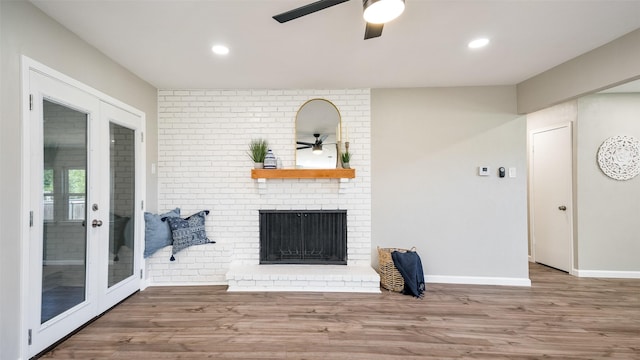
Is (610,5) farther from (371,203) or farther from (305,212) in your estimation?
(305,212)

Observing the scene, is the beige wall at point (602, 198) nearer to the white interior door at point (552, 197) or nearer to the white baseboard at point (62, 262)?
the white interior door at point (552, 197)

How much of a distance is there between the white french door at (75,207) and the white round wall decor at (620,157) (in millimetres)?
5987

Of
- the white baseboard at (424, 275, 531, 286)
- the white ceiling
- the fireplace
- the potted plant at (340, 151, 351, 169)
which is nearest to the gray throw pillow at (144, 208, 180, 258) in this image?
the fireplace

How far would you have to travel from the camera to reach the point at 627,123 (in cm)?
355

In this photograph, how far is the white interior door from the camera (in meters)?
3.72

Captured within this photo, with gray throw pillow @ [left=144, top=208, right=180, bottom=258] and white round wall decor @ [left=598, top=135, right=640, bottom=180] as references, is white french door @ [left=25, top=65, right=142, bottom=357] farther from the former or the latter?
white round wall decor @ [left=598, top=135, right=640, bottom=180]

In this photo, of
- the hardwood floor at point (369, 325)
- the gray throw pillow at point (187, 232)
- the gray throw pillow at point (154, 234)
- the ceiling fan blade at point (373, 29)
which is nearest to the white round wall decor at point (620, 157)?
the hardwood floor at point (369, 325)

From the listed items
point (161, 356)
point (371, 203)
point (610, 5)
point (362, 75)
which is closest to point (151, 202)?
point (161, 356)

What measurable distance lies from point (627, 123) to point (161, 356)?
597cm

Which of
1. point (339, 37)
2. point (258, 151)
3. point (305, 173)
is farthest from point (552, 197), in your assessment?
point (258, 151)

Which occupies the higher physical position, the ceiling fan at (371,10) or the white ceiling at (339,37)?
the white ceiling at (339,37)

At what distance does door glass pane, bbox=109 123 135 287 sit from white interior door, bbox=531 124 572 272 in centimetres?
570

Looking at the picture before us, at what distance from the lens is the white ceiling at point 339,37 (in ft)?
5.97

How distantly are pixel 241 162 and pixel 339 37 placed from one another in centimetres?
198
